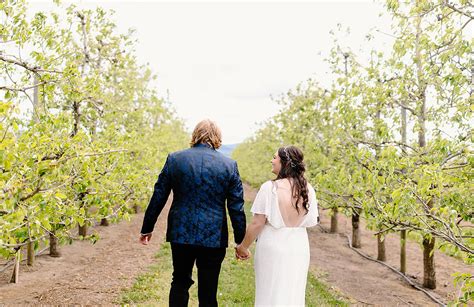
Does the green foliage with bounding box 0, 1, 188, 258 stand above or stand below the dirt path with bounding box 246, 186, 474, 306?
above

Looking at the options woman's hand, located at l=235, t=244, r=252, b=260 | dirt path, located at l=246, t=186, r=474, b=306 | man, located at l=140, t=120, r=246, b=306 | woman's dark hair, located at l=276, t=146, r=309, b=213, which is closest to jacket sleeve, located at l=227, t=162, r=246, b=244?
man, located at l=140, t=120, r=246, b=306

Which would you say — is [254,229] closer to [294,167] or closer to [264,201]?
[264,201]

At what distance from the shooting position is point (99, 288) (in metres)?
9.38

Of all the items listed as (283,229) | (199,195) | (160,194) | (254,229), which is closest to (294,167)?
(283,229)

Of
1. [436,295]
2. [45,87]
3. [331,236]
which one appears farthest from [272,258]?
[331,236]

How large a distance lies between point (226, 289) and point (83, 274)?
4.09m

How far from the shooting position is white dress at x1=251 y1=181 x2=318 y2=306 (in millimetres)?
5508

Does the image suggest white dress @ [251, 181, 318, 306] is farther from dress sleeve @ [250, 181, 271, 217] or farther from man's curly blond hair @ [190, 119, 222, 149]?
man's curly blond hair @ [190, 119, 222, 149]

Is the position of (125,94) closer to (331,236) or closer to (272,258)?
(331,236)

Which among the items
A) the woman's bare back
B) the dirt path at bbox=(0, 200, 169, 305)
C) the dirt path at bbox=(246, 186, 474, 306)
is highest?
the woman's bare back

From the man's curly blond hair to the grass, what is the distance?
13.4 feet

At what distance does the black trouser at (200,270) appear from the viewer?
5285 mm

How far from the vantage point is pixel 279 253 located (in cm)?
557

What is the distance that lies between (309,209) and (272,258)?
81 centimetres
